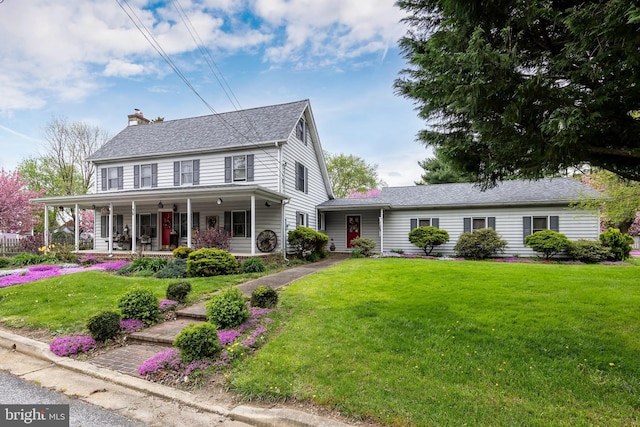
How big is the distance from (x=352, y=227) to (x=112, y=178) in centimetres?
1378

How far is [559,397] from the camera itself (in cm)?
315

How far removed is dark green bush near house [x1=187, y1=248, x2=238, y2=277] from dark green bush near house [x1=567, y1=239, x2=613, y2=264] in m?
14.8

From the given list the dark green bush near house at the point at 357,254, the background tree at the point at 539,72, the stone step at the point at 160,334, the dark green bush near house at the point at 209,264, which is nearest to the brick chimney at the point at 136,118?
the dark green bush near house at the point at 209,264

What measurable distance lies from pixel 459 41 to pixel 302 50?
36.0 ft

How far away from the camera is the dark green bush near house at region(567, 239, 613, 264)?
1416 centimetres

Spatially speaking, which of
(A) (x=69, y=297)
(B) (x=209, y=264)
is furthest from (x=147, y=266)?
(A) (x=69, y=297)

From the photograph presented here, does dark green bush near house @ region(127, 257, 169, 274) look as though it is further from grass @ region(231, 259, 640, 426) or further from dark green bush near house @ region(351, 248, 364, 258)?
dark green bush near house @ region(351, 248, 364, 258)

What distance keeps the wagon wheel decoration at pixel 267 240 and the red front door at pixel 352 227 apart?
20.3ft

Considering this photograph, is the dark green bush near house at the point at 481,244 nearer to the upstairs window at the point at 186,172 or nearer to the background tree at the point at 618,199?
the background tree at the point at 618,199

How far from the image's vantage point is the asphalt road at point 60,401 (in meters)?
3.06

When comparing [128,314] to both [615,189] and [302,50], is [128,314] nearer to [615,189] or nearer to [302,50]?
[302,50]

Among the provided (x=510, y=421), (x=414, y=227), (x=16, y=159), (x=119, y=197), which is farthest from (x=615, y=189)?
(x=16, y=159)

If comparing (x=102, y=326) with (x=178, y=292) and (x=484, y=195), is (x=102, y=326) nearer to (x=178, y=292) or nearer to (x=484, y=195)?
(x=178, y=292)
